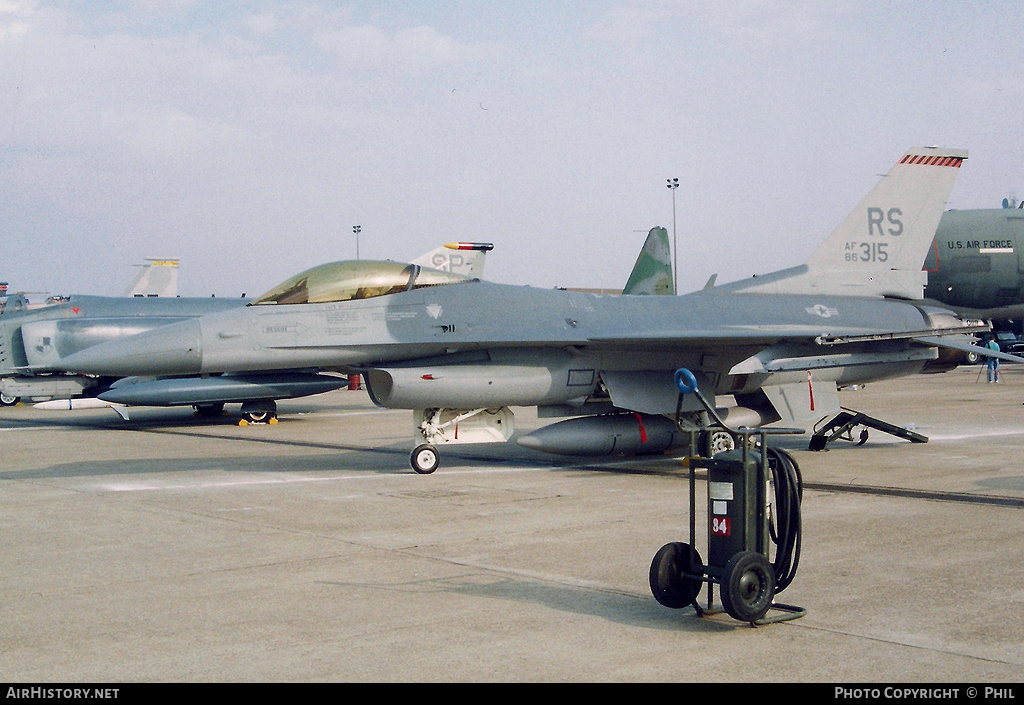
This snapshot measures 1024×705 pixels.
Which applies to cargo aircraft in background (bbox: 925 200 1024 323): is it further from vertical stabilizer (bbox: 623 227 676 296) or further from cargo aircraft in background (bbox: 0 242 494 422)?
cargo aircraft in background (bbox: 0 242 494 422)

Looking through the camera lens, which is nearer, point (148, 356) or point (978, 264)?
point (148, 356)

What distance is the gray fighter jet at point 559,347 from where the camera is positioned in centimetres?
1174

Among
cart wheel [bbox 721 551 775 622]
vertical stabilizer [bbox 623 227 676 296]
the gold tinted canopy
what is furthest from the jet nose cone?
vertical stabilizer [bbox 623 227 676 296]

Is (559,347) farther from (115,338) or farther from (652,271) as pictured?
(115,338)

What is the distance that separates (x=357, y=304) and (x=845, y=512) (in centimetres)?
617

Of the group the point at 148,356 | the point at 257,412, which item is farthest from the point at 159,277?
the point at 148,356

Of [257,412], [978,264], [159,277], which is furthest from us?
[159,277]

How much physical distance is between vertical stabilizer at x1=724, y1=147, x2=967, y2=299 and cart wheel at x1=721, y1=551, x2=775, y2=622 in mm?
9917

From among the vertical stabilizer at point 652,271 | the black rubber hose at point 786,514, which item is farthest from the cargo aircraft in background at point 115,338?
the black rubber hose at point 786,514

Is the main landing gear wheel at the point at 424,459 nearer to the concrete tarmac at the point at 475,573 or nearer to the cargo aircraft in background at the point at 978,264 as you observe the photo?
the concrete tarmac at the point at 475,573

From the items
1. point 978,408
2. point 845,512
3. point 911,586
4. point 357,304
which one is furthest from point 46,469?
point 978,408

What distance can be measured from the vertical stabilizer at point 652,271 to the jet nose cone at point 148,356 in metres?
11.2

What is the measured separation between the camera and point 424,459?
12.4m

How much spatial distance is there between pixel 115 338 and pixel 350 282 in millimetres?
10702
